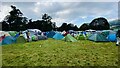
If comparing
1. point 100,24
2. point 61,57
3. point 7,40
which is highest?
point 100,24

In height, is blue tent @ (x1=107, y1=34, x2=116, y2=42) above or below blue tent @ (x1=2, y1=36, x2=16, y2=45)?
below

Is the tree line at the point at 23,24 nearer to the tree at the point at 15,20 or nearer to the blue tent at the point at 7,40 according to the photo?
the tree at the point at 15,20

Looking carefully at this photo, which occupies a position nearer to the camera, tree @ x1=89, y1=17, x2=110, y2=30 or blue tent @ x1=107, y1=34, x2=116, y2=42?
blue tent @ x1=107, y1=34, x2=116, y2=42

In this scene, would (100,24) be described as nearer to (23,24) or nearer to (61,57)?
(23,24)

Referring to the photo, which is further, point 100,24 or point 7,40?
point 100,24

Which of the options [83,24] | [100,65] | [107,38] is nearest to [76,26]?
[83,24]

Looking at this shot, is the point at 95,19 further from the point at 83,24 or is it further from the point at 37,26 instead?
the point at 37,26

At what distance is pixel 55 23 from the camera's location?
81.4m

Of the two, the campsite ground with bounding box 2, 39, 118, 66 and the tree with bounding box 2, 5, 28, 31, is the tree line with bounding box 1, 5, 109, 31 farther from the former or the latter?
the campsite ground with bounding box 2, 39, 118, 66

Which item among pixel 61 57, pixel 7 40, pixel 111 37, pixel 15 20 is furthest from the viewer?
pixel 15 20

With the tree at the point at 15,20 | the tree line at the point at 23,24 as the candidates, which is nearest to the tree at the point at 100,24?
the tree line at the point at 23,24

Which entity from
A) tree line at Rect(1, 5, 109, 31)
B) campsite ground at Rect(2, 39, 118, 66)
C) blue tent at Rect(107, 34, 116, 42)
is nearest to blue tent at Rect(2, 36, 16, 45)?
campsite ground at Rect(2, 39, 118, 66)

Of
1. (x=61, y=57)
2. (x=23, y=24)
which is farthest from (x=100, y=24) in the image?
(x=61, y=57)

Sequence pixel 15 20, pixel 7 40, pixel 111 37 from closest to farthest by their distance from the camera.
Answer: pixel 7 40
pixel 111 37
pixel 15 20
